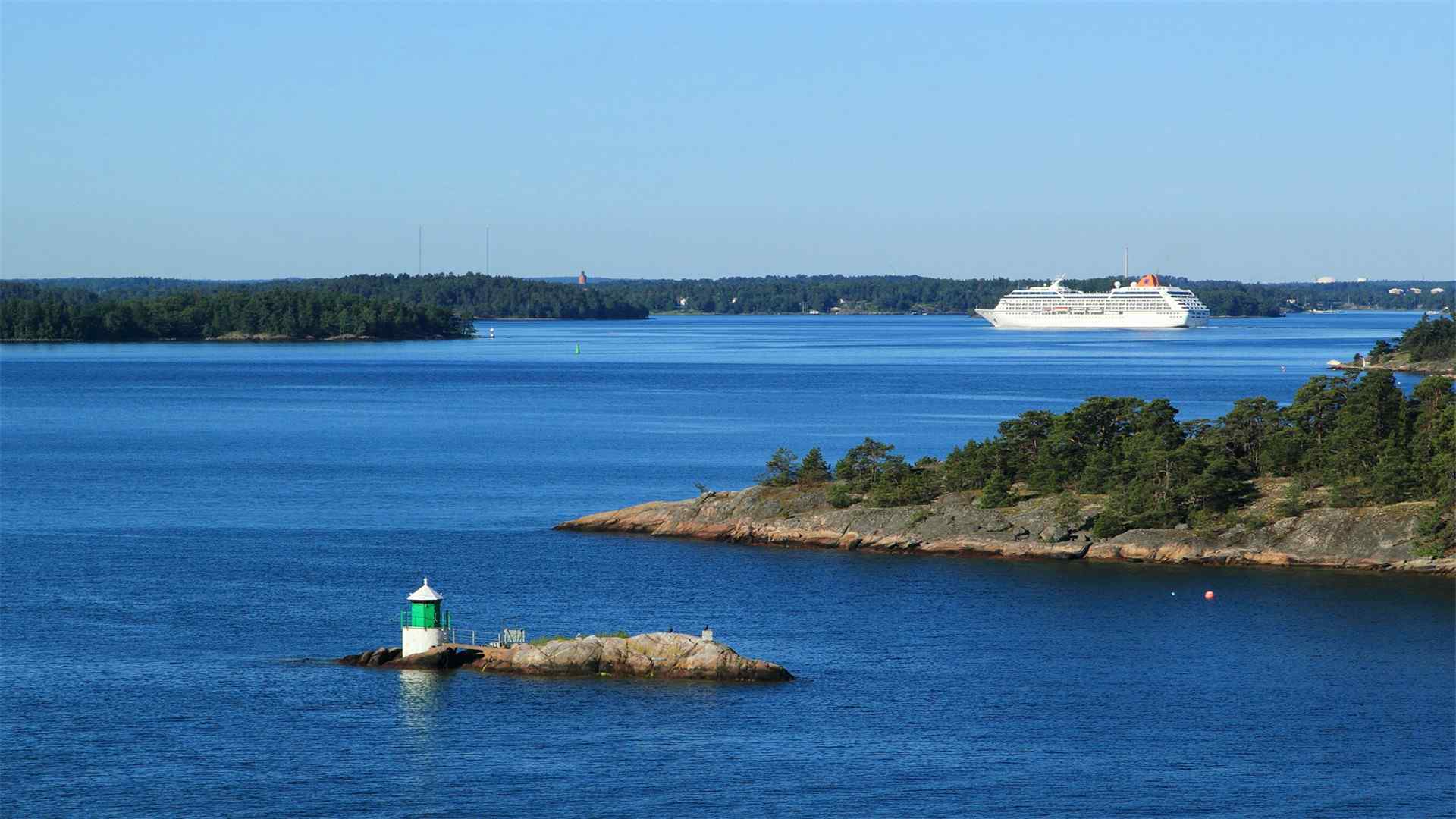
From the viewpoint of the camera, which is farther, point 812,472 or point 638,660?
point 812,472

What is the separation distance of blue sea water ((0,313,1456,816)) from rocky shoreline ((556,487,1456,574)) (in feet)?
3.23

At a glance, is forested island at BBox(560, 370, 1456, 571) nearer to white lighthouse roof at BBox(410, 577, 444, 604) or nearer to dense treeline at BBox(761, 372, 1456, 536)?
dense treeline at BBox(761, 372, 1456, 536)

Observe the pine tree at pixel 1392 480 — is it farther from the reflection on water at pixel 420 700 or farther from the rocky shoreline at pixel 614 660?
the reflection on water at pixel 420 700

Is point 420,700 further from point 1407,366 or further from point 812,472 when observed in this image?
point 1407,366

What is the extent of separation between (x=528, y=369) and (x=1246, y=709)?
124 meters

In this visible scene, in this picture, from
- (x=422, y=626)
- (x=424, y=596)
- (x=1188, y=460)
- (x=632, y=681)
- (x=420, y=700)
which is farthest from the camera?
(x=1188, y=460)

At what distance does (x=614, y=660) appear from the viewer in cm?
3797

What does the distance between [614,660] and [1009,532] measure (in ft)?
60.5

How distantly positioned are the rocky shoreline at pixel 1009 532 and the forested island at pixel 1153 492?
0.05 m

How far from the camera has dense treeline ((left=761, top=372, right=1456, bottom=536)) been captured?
52.9m

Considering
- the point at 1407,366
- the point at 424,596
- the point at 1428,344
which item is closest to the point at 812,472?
the point at 424,596

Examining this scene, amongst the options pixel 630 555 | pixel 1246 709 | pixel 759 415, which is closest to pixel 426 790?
pixel 1246 709

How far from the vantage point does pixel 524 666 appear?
3800cm

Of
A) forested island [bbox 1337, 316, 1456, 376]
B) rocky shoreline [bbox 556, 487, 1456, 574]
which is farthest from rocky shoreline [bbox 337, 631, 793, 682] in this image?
forested island [bbox 1337, 316, 1456, 376]
